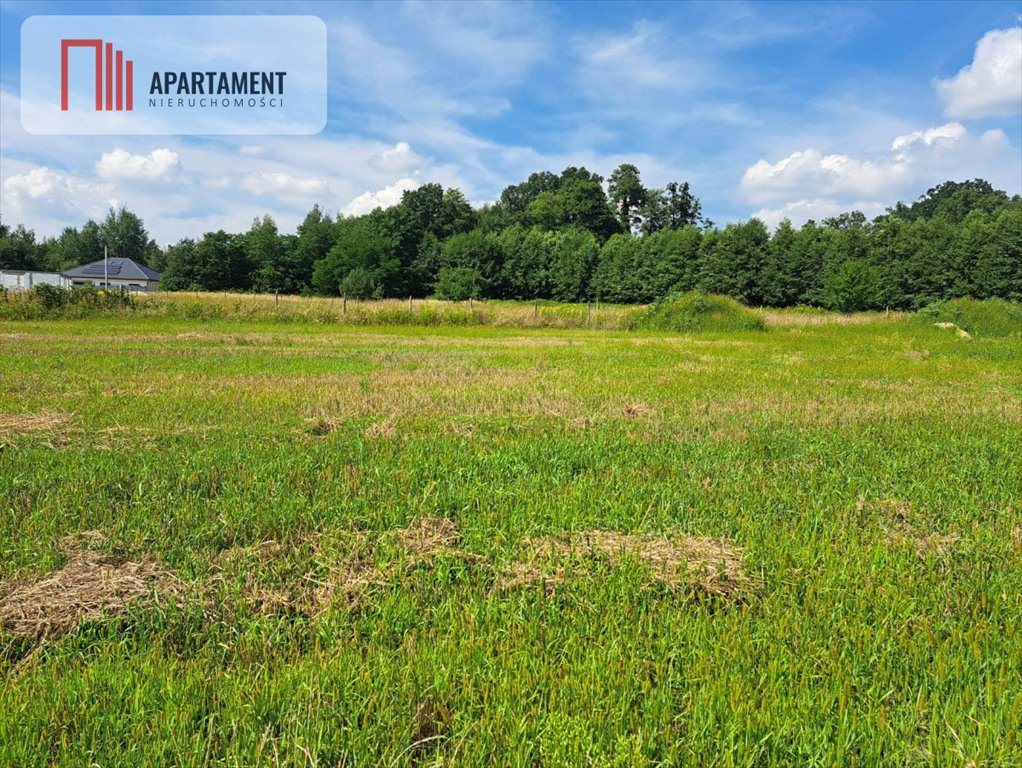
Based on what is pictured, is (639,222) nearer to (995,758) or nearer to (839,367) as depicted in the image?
(839,367)

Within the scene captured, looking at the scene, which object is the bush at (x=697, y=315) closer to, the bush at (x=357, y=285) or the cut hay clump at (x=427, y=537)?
the cut hay clump at (x=427, y=537)

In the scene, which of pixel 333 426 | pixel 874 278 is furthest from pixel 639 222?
pixel 333 426

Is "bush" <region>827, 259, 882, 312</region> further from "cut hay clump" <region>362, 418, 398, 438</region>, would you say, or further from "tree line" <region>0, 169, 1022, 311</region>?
"cut hay clump" <region>362, 418, 398, 438</region>

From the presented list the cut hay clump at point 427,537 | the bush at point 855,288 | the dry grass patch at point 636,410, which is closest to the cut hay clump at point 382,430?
the cut hay clump at point 427,537

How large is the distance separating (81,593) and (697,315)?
32473mm

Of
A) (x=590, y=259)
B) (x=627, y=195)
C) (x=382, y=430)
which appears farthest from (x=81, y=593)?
(x=627, y=195)

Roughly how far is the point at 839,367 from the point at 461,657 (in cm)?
1572

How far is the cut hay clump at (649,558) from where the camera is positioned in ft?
11.6

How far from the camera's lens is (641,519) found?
4.52 m

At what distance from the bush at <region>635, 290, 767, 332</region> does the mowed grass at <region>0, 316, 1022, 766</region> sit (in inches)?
953

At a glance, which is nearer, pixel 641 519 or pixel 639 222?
pixel 641 519

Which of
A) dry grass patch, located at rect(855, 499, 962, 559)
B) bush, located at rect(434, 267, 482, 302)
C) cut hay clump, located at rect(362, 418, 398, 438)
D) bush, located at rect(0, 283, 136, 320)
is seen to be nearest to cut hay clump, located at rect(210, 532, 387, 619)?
cut hay clump, located at rect(362, 418, 398, 438)

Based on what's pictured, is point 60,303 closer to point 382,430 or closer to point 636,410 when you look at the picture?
point 382,430

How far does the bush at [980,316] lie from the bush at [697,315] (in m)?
8.94
